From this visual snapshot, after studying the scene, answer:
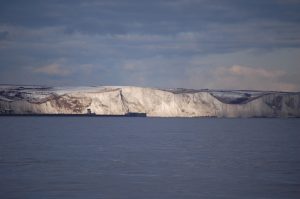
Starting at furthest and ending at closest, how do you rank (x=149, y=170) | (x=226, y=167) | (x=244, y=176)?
(x=226, y=167) < (x=149, y=170) < (x=244, y=176)

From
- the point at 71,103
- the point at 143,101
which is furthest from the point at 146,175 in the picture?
the point at 71,103

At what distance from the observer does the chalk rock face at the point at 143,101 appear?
419 ft

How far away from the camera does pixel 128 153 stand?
32094 mm

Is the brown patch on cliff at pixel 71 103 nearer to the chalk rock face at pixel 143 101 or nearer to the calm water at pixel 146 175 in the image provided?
the chalk rock face at pixel 143 101

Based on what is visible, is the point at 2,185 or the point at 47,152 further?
the point at 47,152

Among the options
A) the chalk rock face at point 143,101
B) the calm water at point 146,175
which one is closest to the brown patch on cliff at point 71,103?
the chalk rock face at point 143,101

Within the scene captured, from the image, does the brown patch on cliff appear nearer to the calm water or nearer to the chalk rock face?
the chalk rock face

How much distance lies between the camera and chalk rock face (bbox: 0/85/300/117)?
127625 mm

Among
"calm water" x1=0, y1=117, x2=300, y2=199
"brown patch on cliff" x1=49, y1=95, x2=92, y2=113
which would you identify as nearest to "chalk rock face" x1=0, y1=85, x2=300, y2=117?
"brown patch on cliff" x1=49, y1=95, x2=92, y2=113

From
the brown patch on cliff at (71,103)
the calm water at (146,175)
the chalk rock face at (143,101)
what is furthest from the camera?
the chalk rock face at (143,101)

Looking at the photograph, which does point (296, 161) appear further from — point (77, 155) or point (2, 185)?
point (2, 185)

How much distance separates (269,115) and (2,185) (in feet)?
411

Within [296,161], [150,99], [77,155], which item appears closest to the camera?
[296,161]

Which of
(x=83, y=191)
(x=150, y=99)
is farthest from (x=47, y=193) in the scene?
(x=150, y=99)
